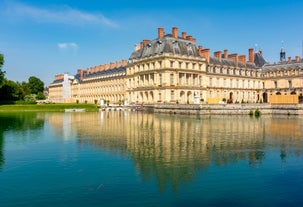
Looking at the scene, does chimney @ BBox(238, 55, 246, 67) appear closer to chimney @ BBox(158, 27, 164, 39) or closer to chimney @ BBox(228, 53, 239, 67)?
chimney @ BBox(228, 53, 239, 67)

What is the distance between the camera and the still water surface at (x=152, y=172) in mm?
10316

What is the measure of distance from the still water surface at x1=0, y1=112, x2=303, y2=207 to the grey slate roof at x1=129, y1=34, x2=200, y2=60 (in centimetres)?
4643

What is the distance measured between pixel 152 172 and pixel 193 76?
57875 millimetres

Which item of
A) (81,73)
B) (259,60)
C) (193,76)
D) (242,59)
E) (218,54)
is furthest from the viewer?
(81,73)

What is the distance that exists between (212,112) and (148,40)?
33.7 metres

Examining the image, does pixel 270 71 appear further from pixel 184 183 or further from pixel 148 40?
pixel 184 183

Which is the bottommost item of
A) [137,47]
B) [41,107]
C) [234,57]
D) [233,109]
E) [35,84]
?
[233,109]

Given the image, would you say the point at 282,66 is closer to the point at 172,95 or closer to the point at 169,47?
the point at 169,47

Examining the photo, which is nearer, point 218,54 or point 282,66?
point 218,54

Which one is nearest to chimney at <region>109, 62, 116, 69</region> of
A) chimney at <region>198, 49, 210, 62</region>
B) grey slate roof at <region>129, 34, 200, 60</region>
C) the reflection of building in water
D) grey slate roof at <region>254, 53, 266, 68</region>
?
grey slate roof at <region>129, 34, 200, 60</region>

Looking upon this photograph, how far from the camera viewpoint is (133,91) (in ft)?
249

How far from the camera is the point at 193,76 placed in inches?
2746

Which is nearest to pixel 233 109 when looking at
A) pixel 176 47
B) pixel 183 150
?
pixel 176 47

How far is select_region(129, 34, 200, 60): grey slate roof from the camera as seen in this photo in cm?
6612
